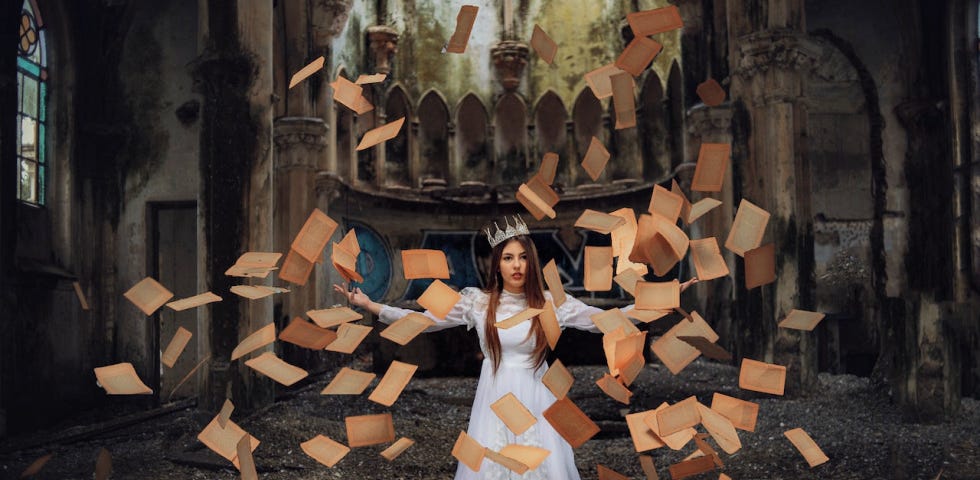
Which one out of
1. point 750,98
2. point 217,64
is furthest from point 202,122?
point 750,98

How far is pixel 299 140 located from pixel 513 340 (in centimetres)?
1304

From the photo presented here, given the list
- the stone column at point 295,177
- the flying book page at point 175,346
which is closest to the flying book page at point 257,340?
the flying book page at point 175,346

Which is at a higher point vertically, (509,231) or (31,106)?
(31,106)

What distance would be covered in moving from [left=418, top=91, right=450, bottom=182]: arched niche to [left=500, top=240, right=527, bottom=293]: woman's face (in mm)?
19112

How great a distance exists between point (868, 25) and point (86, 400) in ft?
44.5

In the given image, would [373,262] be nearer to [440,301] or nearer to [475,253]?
[475,253]

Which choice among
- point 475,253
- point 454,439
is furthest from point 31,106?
point 475,253

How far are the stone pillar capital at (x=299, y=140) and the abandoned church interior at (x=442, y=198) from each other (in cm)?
4

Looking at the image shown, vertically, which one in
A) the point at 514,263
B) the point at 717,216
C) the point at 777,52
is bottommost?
the point at 514,263

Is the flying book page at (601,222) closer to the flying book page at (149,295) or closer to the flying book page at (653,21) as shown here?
the flying book page at (653,21)

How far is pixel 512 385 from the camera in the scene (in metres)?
5.82

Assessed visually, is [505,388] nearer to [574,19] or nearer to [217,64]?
[217,64]

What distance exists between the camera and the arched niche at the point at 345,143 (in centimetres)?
2162

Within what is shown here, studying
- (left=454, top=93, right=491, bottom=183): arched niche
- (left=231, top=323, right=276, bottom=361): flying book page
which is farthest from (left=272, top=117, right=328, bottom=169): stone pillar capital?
(left=231, top=323, right=276, bottom=361): flying book page
